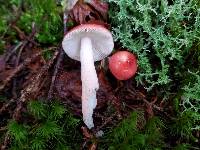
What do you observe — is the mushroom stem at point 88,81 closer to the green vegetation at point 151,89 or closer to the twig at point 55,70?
the green vegetation at point 151,89

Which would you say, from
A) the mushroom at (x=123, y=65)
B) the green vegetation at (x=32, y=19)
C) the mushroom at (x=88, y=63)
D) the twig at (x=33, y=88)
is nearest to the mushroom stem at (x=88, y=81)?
the mushroom at (x=88, y=63)

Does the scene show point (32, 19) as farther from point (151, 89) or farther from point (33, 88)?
point (151, 89)

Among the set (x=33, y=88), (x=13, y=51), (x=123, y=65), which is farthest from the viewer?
(x=13, y=51)

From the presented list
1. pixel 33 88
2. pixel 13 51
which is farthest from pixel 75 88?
pixel 13 51

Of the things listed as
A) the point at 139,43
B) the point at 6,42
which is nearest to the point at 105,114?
the point at 139,43

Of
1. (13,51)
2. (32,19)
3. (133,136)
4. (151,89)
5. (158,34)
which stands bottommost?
(133,136)

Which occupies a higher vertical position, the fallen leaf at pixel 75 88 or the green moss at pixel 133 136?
the fallen leaf at pixel 75 88
